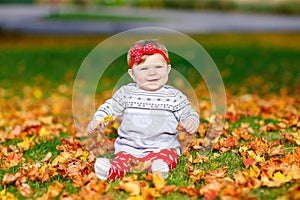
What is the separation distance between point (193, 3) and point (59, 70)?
2147cm

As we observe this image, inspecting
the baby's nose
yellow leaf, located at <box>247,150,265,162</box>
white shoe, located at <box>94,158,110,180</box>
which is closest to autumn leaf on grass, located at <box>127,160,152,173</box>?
white shoe, located at <box>94,158,110,180</box>

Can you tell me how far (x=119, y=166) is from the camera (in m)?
3.76

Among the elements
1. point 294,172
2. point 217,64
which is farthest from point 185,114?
point 217,64

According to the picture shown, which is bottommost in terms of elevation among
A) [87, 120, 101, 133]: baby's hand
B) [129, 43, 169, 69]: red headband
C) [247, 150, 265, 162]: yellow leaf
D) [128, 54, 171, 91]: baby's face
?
[247, 150, 265, 162]: yellow leaf

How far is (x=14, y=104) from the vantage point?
24.5ft

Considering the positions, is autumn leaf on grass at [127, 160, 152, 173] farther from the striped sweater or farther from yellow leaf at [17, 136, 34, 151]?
→ yellow leaf at [17, 136, 34, 151]

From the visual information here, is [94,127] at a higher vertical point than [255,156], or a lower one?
higher

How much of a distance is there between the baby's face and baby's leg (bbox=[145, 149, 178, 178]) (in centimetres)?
47

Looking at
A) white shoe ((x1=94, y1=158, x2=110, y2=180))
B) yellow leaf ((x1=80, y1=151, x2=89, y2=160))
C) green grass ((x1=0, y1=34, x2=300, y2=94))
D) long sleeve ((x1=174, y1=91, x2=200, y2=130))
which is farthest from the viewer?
green grass ((x1=0, y1=34, x2=300, y2=94))

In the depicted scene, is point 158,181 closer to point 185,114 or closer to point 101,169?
point 101,169

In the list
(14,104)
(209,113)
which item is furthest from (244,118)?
(14,104)

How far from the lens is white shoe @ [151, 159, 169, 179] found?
370 centimetres

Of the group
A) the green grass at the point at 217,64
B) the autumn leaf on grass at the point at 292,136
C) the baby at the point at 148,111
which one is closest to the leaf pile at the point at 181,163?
the autumn leaf on grass at the point at 292,136

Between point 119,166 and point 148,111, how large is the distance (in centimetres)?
48
